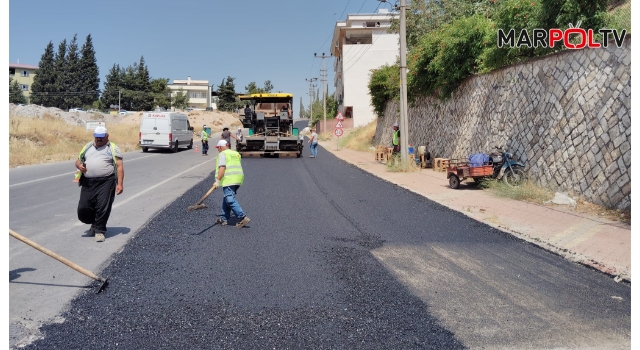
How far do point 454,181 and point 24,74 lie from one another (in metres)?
92.1

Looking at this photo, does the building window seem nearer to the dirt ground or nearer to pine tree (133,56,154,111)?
the dirt ground

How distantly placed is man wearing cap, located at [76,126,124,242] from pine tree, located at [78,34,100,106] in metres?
82.4

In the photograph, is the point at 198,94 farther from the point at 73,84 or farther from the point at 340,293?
the point at 340,293

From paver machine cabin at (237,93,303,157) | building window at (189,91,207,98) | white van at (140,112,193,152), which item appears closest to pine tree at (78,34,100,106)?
building window at (189,91,207,98)

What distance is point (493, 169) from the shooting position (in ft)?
44.7

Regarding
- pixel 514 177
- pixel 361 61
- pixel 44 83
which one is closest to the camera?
pixel 514 177

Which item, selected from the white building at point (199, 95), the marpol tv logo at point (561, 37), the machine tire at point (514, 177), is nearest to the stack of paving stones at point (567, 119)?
the machine tire at point (514, 177)

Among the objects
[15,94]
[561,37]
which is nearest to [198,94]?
[15,94]

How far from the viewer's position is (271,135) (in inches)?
1173

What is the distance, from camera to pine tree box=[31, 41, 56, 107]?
78938 mm

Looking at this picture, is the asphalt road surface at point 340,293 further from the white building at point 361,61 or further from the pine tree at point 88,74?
the pine tree at point 88,74

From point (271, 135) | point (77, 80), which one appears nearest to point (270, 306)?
point (271, 135)

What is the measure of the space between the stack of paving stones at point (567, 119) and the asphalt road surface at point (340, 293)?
2.83 meters
